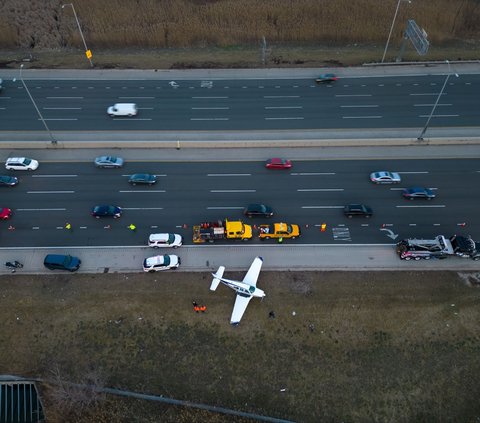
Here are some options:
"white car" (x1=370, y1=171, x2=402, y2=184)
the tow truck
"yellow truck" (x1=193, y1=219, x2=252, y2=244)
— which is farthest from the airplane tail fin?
"white car" (x1=370, y1=171, x2=402, y2=184)

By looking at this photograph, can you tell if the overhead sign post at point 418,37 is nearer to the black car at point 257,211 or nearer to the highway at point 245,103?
the highway at point 245,103

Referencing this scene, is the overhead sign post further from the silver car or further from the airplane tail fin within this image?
the silver car

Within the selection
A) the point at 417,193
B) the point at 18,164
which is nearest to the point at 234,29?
the point at 18,164

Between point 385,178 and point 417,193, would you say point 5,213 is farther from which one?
point 417,193

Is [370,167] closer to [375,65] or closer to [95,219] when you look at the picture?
[375,65]

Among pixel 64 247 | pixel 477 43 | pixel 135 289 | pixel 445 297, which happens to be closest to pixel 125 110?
pixel 64 247

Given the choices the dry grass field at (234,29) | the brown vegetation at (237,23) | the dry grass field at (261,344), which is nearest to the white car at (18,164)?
the dry grass field at (261,344)
